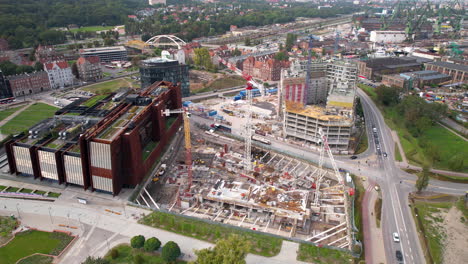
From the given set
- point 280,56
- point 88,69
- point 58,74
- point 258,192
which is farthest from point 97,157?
point 280,56

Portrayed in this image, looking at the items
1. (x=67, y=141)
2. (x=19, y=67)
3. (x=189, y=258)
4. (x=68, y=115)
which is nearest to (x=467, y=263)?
(x=189, y=258)

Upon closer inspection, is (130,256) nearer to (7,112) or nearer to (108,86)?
(7,112)

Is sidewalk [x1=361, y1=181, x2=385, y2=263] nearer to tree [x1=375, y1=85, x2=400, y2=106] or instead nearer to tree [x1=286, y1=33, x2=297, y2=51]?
tree [x1=375, y1=85, x2=400, y2=106]

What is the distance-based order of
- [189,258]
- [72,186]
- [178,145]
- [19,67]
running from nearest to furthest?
[189,258], [72,186], [178,145], [19,67]

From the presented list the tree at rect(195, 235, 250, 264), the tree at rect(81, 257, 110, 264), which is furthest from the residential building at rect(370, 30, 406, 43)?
the tree at rect(81, 257, 110, 264)

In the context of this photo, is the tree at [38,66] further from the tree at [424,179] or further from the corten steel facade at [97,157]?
the tree at [424,179]

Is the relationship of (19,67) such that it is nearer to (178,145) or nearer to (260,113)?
(178,145)
